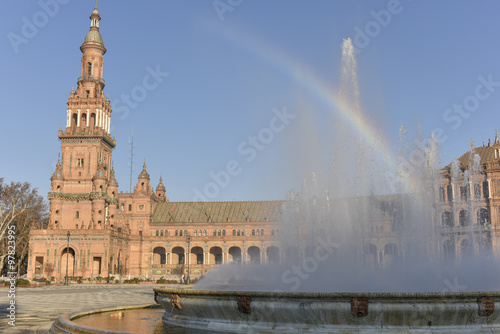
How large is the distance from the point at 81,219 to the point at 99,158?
10646 mm

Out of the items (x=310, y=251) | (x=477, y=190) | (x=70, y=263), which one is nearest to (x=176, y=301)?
(x=310, y=251)

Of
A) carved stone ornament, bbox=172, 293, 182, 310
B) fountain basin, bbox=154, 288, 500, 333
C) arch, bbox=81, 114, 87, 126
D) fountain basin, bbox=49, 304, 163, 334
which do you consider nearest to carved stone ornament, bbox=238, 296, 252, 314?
fountain basin, bbox=154, 288, 500, 333

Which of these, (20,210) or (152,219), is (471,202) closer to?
(152,219)

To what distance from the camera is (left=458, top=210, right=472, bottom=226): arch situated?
3140 inches

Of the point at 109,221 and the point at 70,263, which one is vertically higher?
the point at 109,221

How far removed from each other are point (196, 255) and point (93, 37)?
45163 mm

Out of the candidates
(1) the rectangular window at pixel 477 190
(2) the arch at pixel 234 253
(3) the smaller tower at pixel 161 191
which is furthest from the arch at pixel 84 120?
(1) the rectangular window at pixel 477 190

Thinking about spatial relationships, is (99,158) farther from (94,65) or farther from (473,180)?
(473,180)

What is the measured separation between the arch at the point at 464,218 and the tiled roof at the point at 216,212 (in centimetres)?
3218

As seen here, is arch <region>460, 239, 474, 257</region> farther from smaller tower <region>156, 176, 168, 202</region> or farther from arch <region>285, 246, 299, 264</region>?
smaller tower <region>156, 176, 168, 202</region>

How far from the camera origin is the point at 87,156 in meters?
85.8

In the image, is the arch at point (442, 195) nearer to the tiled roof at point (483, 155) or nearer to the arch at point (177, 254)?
the tiled roof at point (483, 155)

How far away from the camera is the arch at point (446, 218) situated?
3260 inches

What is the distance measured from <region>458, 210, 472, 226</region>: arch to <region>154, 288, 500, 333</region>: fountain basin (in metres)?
72.1
